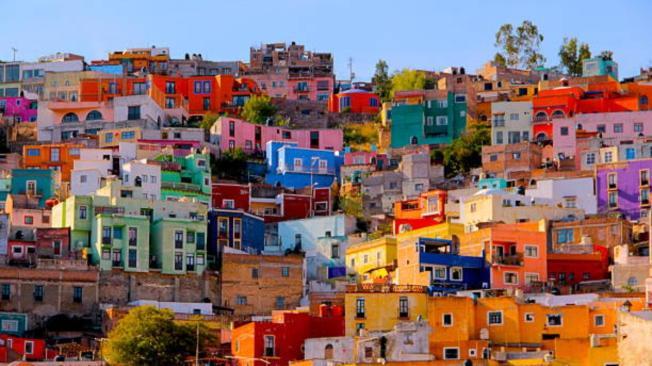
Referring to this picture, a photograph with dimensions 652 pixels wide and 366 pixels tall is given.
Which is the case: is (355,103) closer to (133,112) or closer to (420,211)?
(133,112)

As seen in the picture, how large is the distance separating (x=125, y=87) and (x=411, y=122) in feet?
50.9

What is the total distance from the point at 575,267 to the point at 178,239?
49.7ft

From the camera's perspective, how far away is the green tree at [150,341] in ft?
192

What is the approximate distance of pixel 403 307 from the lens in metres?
58.7

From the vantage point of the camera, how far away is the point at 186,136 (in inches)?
3536

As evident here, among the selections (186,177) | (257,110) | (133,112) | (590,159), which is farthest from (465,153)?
(133,112)

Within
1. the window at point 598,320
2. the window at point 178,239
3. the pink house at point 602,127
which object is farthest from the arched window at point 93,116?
the window at point 598,320

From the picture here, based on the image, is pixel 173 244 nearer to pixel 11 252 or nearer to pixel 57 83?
pixel 11 252

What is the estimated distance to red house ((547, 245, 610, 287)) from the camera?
221ft

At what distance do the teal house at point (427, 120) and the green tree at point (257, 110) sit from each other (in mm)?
7604

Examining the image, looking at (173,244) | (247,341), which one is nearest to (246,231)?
(173,244)

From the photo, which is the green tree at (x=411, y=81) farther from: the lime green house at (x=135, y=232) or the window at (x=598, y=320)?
the window at (x=598, y=320)

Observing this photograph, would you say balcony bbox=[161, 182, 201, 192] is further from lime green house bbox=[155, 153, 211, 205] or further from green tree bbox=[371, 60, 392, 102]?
green tree bbox=[371, 60, 392, 102]

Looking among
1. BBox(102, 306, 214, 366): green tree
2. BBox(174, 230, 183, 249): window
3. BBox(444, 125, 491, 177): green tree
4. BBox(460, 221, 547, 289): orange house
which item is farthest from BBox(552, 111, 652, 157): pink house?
BBox(102, 306, 214, 366): green tree
